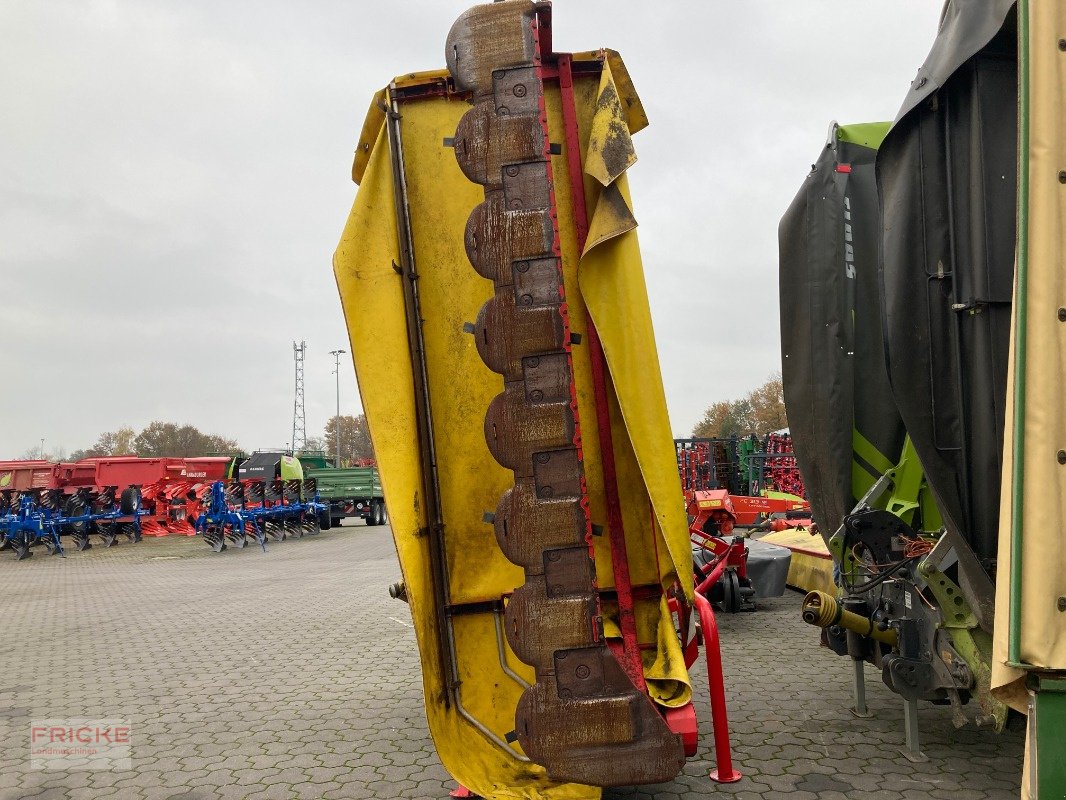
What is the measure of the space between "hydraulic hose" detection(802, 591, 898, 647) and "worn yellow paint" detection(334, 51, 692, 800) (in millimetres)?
728

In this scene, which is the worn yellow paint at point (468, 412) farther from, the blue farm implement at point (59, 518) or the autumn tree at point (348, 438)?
the autumn tree at point (348, 438)

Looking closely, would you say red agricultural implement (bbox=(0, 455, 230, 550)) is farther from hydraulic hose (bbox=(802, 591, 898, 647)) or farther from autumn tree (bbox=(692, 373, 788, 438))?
autumn tree (bbox=(692, 373, 788, 438))

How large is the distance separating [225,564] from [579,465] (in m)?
14.9

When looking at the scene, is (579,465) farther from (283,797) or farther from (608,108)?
(283,797)

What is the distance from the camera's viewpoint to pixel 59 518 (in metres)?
18.3

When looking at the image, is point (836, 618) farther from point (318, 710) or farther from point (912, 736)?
point (318, 710)

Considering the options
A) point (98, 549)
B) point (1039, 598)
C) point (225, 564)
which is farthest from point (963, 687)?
point (98, 549)

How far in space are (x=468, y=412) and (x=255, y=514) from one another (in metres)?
17.5

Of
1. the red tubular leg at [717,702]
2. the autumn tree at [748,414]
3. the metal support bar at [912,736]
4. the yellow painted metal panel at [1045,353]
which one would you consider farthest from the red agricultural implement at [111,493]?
the autumn tree at [748,414]

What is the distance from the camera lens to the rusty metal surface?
232 cm

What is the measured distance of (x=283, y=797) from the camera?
3.57 metres

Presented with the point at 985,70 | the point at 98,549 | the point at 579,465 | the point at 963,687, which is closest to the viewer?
the point at 579,465

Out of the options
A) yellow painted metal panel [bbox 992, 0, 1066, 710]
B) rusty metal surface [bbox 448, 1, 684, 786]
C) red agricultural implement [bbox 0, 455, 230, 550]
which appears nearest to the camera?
yellow painted metal panel [bbox 992, 0, 1066, 710]

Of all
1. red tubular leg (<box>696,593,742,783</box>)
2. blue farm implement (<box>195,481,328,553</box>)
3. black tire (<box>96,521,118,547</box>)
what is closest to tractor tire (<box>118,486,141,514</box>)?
black tire (<box>96,521,118,547</box>)
